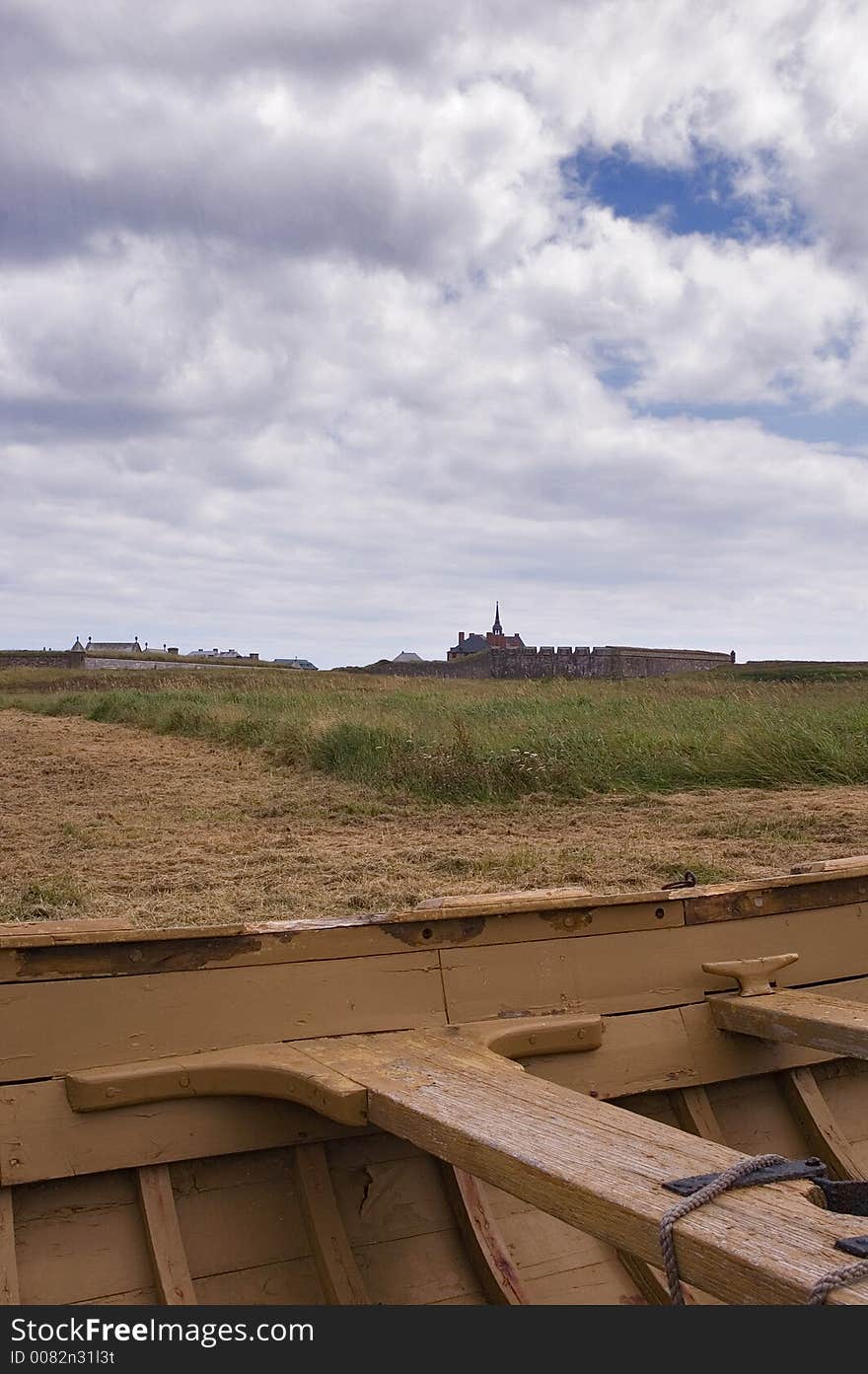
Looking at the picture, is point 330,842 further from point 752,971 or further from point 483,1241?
point 483,1241

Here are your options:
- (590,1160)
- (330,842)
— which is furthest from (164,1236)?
(330,842)

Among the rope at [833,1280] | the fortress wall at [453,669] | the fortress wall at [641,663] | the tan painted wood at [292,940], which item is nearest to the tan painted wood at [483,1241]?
the tan painted wood at [292,940]

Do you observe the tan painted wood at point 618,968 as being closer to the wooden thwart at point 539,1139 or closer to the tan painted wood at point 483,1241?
the wooden thwart at point 539,1139

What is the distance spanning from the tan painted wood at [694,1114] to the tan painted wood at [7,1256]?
64.1 inches

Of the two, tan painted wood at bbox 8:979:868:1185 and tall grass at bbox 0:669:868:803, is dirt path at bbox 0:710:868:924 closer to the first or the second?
tall grass at bbox 0:669:868:803

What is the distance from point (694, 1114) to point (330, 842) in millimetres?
5549

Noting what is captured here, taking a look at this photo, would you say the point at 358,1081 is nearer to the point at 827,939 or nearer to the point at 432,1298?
the point at 432,1298

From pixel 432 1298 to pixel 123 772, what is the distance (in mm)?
10697

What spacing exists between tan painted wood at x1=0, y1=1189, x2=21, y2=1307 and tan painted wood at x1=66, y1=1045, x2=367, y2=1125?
0.67ft

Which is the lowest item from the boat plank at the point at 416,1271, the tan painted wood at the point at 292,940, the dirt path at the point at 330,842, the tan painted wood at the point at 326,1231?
the boat plank at the point at 416,1271

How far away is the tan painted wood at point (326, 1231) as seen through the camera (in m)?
2.28

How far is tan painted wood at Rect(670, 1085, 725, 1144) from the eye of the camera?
289cm

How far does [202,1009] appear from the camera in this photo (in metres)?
2.49

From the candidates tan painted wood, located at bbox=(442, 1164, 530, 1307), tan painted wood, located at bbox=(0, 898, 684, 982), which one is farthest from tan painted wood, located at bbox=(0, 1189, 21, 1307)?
tan painted wood, located at bbox=(442, 1164, 530, 1307)
